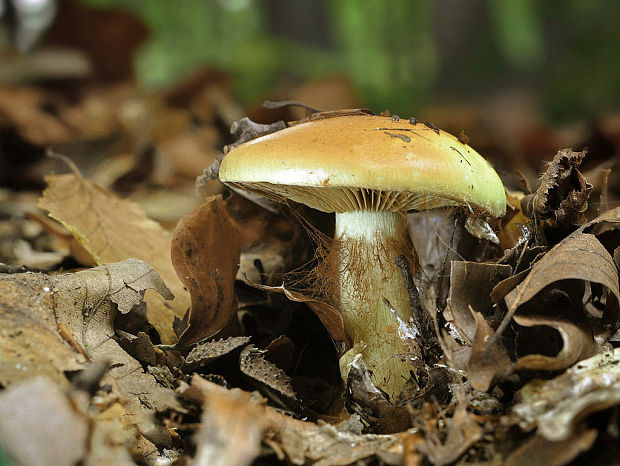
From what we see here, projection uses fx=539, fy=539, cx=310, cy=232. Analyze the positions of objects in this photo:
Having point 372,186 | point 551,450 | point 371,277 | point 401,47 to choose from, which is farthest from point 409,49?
point 551,450

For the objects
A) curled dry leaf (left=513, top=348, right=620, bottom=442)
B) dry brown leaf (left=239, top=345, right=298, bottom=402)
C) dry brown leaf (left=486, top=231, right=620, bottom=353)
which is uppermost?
dry brown leaf (left=486, top=231, right=620, bottom=353)

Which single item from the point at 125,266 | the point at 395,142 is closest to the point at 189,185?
the point at 125,266

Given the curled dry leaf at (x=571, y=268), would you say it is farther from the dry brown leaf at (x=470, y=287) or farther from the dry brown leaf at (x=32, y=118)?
the dry brown leaf at (x=32, y=118)

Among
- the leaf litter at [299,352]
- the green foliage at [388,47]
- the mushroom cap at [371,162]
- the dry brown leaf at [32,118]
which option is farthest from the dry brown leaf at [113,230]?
the green foliage at [388,47]

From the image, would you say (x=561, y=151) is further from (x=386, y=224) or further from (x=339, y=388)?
(x=339, y=388)

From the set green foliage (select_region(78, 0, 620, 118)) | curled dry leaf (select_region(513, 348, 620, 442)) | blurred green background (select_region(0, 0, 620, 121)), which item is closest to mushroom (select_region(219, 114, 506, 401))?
curled dry leaf (select_region(513, 348, 620, 442))

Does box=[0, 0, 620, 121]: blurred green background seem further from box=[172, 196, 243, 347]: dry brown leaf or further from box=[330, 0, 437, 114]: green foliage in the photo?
box=[172, 196, 243, 347]: dry brown leaf
